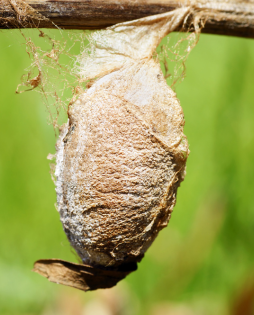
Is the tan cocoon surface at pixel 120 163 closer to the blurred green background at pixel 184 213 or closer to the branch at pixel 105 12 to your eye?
the branch at pixel 105 12

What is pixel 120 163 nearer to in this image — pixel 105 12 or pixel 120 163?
pixel 120 163

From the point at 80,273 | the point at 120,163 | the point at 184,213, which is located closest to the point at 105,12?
the point at 120,163

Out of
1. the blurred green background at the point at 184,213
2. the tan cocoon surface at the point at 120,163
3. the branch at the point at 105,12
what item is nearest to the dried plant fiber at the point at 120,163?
the tan cocoon surface at the point at 120,163

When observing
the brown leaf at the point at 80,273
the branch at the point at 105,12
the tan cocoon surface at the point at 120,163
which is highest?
the branch at the point at 105,12

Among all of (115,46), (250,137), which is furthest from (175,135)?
(250,137)

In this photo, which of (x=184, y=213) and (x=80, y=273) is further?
(x=184, y=213)

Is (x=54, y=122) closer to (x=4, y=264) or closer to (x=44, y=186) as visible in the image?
(x=44, y=186)
